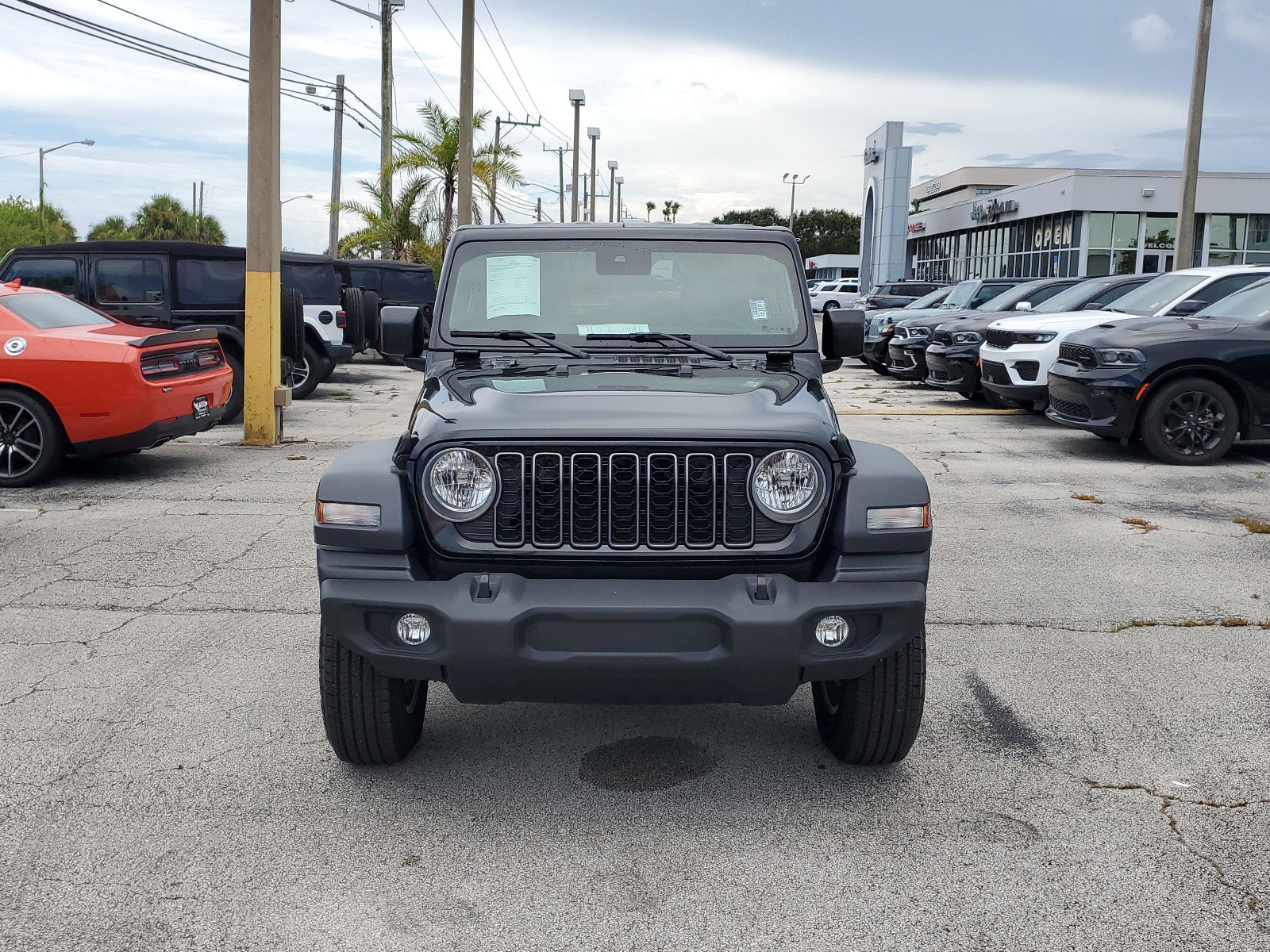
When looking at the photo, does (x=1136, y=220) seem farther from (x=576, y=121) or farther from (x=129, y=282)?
(x=129, y=282)

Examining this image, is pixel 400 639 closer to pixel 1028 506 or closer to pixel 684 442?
pixel 684 442

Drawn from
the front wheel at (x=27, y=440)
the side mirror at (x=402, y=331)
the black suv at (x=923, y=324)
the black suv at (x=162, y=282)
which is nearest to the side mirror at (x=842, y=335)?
the side mirror at (x=402, y=331)

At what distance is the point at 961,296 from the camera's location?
20375mm

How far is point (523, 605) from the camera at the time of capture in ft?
11.0

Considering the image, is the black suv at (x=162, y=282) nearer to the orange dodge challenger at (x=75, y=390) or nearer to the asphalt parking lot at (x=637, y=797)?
the orange dodge challenger at (x=75, y=390)

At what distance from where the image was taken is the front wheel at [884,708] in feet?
12.4

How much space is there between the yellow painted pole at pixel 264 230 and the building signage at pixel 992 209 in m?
45.7

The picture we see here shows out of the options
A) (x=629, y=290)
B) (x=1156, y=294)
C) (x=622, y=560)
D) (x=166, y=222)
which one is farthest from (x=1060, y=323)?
(x=166, y=222)

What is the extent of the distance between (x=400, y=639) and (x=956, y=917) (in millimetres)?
1676

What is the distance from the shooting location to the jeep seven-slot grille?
3553 millimetres

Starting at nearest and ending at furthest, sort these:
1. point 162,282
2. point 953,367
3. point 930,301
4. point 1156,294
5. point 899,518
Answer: point 899,518
point 1156,294
point 162,282
point 953,367
point 930,301

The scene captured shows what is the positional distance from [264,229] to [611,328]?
8.00 metres

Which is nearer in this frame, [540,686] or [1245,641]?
[540,686]

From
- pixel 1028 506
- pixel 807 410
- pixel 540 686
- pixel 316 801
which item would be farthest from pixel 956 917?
pixel 1028 506
